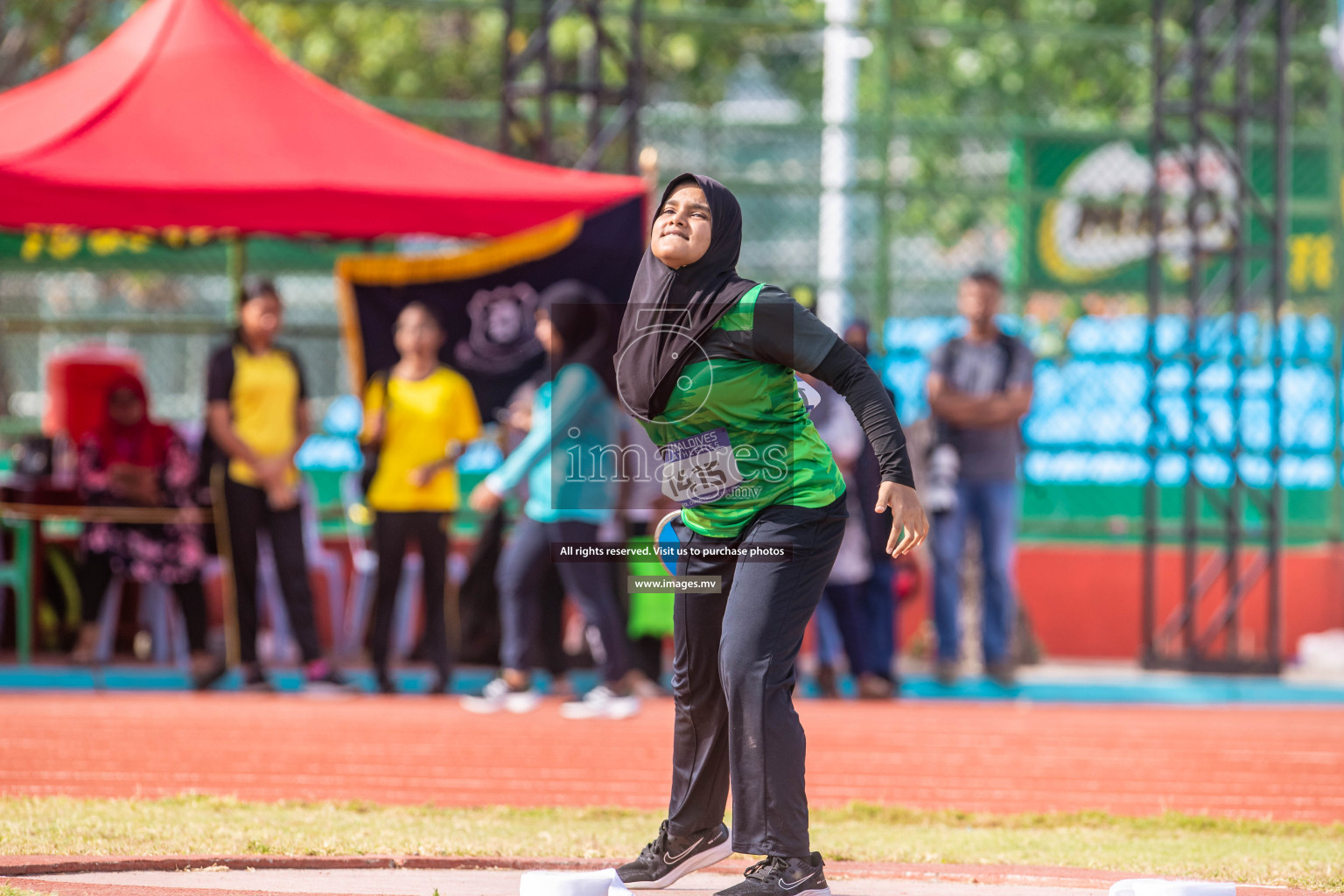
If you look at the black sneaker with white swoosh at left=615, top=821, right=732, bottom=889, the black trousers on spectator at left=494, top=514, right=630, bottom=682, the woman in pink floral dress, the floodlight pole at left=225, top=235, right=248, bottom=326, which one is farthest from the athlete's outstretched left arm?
the floodlight pole at left=225, top=235, right=248, bottom=326

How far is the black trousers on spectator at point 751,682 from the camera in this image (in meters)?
4.08

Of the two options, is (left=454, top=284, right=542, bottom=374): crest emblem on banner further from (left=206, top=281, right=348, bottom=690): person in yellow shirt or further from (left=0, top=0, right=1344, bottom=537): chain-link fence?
(left=0, top=0, right=1344, bottom=537): chain-link fence

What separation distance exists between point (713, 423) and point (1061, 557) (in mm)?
7577

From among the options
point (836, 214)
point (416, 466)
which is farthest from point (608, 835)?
point (836, 214)

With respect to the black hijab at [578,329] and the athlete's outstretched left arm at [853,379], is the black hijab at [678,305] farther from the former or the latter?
the black hijab at [578,329]

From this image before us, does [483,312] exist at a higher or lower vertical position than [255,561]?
higher

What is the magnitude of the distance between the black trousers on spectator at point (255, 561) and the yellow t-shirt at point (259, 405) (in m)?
0.13

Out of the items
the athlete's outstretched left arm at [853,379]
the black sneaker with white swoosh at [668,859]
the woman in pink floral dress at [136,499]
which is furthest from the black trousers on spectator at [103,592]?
the athlete's outstretched left arm at [853,379]

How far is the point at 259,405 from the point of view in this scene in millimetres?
8680

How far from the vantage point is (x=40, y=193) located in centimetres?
820

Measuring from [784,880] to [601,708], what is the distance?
4061mm

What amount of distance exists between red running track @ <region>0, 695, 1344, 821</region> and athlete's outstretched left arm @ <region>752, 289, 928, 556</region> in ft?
7.92

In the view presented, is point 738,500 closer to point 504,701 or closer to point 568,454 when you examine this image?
point 568,454

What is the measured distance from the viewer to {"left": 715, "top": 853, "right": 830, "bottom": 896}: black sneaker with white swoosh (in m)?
4.05
